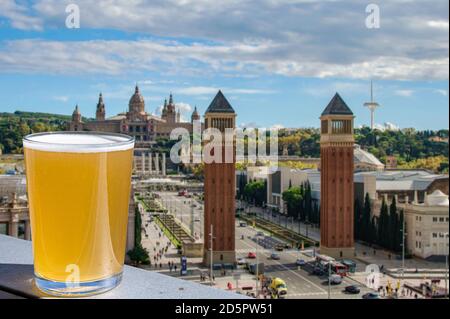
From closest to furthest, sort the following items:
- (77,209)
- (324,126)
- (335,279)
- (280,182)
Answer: (77,209) < (335,279) < (324,126) < (280,182)

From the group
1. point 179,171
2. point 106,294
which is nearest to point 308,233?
point 179,171

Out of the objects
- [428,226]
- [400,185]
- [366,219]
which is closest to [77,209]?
[428,226]

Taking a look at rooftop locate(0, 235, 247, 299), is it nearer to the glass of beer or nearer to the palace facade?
the glass of beer

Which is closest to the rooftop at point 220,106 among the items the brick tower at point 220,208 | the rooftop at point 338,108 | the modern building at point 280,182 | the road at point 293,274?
the brick tower at point 220,208

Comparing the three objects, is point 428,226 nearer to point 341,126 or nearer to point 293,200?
point 341,126

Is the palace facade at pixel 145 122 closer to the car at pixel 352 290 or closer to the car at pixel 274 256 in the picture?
the car at pixel 274 256

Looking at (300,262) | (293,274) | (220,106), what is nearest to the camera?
(293,274)

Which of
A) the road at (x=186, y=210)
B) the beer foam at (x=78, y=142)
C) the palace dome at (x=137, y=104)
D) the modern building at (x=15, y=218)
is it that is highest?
the palace dome at (x=137, y=104)
